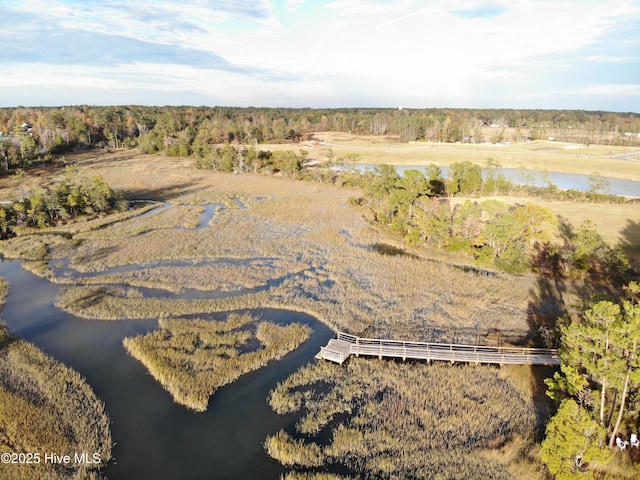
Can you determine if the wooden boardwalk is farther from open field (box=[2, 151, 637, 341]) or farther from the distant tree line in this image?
the distant tree line

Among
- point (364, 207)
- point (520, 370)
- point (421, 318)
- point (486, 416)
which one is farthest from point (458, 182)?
point (486, 416)

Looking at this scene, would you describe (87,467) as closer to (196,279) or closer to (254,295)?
(254,295)

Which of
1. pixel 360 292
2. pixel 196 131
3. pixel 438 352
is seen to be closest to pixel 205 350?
pixel 360 292

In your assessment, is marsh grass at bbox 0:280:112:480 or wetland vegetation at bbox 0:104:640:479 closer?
marsh grass at bbox 0:280:112:480

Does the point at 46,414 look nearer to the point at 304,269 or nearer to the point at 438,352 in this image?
the point at 438,352

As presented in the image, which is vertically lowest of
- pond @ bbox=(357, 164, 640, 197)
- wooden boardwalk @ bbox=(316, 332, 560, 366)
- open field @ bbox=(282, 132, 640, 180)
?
wooden boardwalk @ bbox=(316, 332, 560, 366)

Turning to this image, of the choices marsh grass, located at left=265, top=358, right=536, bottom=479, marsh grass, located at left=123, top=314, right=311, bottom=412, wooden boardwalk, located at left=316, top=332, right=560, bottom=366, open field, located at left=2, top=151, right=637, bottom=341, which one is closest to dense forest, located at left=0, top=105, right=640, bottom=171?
open field, located at left=2, top=151, right=637, bottom=341
